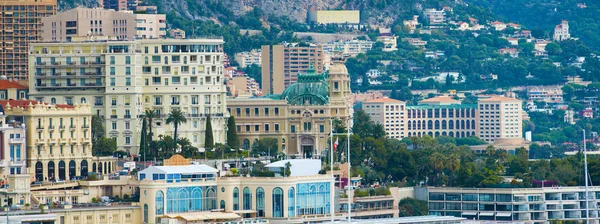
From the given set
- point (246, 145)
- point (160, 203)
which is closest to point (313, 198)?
point (160, 203)

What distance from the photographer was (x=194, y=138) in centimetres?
17175

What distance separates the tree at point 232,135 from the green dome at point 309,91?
49.9ft

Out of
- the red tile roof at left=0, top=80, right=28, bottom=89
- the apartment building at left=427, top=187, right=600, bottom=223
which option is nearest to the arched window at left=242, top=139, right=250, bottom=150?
the red tile roof at left=0, top=80, right=28, bottom=89

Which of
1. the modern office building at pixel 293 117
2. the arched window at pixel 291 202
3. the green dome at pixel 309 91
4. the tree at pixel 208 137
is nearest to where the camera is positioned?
the arched window at pixel 291 202

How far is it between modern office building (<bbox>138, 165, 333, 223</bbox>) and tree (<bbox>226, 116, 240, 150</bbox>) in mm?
26655

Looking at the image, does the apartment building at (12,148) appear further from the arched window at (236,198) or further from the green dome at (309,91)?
the green dome at (309,91)

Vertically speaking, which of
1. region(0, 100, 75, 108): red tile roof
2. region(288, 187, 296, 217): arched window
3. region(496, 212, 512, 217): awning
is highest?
region(0, 100, 75, 108): red tile roof

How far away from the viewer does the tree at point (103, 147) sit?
162375mm

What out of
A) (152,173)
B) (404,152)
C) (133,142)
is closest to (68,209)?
(152,173)

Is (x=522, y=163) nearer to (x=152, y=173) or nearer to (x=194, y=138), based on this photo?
(x=194, y=138)

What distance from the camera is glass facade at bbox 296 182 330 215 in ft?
475

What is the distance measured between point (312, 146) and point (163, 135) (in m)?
19.9

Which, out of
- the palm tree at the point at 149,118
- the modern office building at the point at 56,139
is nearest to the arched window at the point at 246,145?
the palm tree at the point at 149,118

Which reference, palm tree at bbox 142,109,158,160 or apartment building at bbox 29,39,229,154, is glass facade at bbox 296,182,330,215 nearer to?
palm tree at bbox 142,109,158,160
